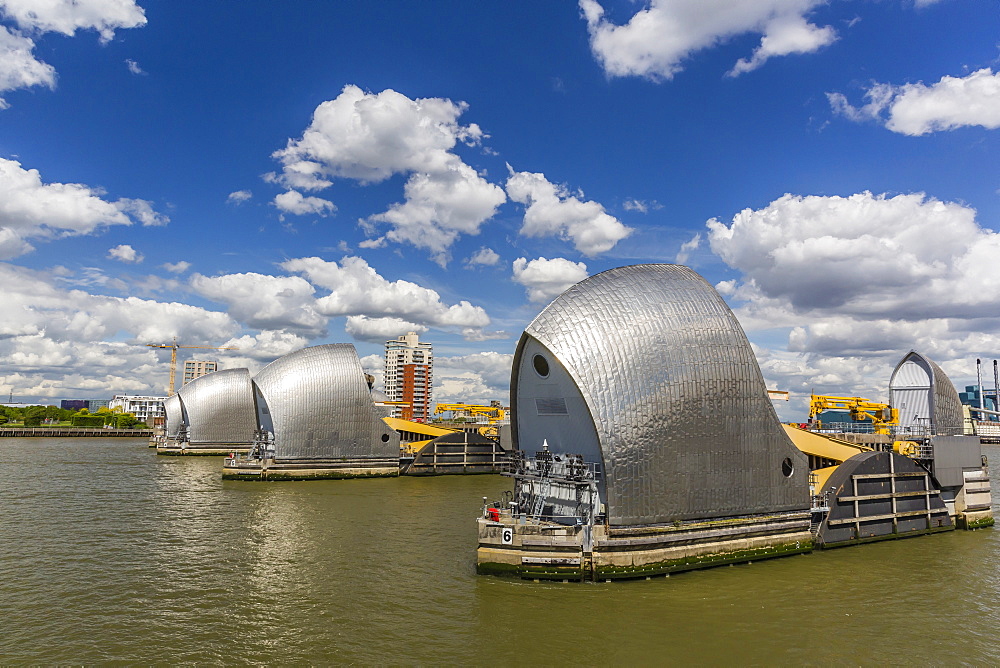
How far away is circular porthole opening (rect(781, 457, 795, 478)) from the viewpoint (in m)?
28.6

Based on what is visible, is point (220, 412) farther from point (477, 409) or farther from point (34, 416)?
Result: point (34, 416)

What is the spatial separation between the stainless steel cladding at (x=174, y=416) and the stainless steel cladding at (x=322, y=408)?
118 ft

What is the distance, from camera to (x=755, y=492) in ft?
89.9

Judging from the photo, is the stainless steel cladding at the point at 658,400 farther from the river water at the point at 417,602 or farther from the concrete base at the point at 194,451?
the concrete base at the point at 194,451

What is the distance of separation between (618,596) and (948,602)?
1301 centimetres

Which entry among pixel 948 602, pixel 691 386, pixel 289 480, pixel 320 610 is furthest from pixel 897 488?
pixel 289 480

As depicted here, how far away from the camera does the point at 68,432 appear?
379 feet

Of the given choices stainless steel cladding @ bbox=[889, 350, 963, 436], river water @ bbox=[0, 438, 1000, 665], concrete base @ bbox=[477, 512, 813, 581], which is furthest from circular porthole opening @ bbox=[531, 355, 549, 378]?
stainless steel cladding @ bbox=[889, 350, 963, 436]

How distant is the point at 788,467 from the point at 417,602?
62.7 ft

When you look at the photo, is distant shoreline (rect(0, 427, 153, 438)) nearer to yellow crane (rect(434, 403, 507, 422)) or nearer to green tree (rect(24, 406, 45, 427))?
green tree (rect(24, 406, 45, 427))

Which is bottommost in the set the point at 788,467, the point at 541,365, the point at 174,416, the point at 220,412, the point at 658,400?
the point at 788,467

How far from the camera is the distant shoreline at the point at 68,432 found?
11006 centimetres

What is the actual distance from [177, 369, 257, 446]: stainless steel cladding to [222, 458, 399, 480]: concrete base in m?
25.2

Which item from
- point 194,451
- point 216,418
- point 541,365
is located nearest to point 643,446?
point 541,365
